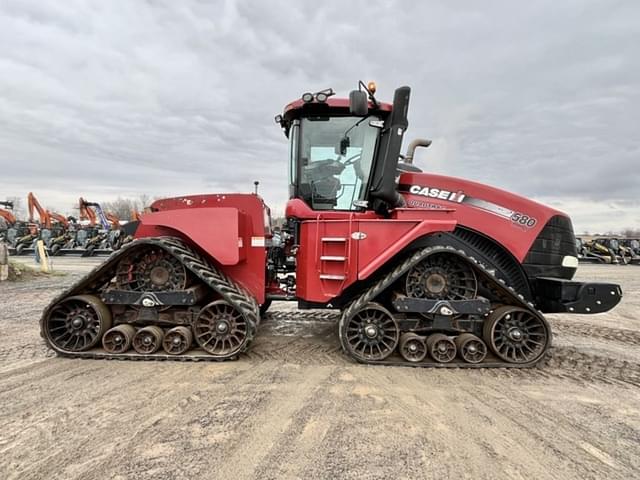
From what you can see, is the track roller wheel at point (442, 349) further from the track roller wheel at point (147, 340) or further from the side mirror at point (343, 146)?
the track roller wheel at point (147, 340)

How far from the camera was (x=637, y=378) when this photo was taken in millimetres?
3785

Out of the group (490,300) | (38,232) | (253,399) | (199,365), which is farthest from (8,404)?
(38,232)

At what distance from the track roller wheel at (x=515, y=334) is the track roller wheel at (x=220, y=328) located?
2651 mm

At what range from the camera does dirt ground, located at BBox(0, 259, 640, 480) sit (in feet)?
7.48

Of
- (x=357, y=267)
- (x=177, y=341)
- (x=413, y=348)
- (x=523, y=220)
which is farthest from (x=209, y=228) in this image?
(x=523, y=220)

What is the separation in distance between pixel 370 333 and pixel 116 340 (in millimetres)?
2746

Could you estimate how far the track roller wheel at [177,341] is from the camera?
402 cm

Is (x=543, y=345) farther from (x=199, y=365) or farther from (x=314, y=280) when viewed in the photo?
(x=199, y=365)

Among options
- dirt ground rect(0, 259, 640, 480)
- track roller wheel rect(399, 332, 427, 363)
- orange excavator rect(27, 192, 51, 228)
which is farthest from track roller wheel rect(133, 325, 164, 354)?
orange excavator rect(27, 192, 51, 228)

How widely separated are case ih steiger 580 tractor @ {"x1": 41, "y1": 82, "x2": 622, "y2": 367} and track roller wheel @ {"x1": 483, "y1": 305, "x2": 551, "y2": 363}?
13mm

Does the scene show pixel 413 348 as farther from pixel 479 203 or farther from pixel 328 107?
pixel 328 107

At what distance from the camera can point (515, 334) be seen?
3.95 m

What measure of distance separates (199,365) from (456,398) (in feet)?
8.27

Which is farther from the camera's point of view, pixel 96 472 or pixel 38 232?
pixel 38 232
